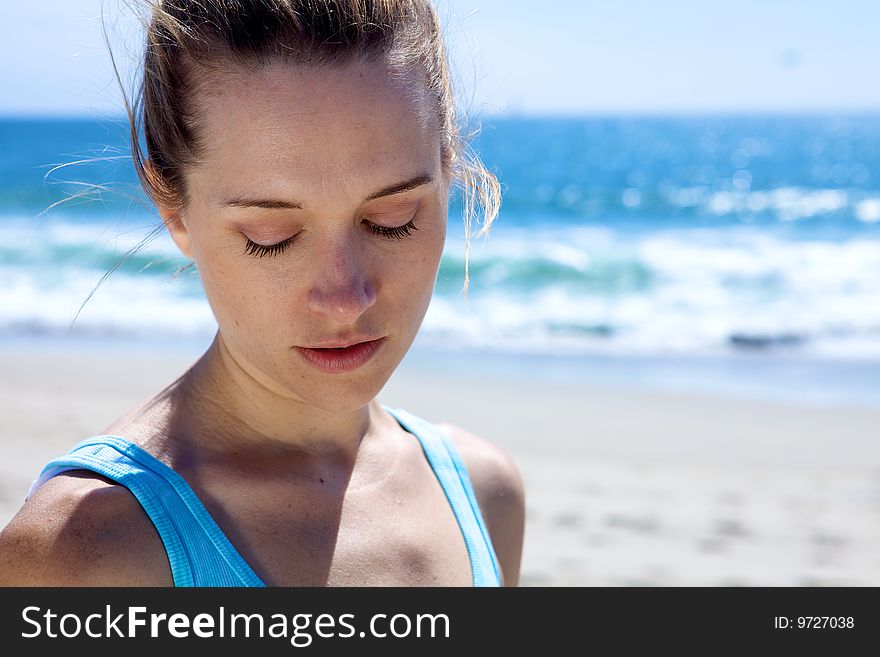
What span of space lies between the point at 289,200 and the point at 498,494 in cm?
75

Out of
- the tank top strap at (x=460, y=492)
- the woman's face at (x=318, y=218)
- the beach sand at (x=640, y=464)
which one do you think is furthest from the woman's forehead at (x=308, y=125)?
the beach sand at (x=640, y=464)

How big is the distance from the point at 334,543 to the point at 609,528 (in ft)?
12.2

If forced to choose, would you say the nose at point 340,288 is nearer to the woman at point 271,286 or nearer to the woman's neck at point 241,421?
the woman at point 271,286

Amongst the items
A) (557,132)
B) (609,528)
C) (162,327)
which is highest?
(557,132)

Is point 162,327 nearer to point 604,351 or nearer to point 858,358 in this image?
point 604,351

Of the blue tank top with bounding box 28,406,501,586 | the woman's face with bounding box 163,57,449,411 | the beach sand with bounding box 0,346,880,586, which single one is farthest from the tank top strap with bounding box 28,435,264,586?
the beach sand with bounding box 0,346,880,586

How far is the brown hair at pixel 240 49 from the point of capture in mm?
1245

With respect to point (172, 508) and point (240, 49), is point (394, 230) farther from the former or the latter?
point (172, 508)

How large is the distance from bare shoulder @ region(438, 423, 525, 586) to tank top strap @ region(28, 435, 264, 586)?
1.81 feet

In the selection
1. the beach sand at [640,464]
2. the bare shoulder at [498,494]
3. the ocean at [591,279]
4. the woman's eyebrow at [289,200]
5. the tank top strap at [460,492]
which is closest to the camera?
the woman's eyebrow at [289,200]

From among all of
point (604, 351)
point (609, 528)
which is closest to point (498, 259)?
point (604, 351)

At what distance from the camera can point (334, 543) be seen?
1.43 metres

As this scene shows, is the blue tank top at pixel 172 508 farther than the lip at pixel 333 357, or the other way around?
the lip at pixel 333 357

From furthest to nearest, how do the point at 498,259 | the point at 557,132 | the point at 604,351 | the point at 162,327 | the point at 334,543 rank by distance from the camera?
the point at 557,132 < the point at 498,259 < the point at 162,327 < the point at 604,351 < the point at 334,543
